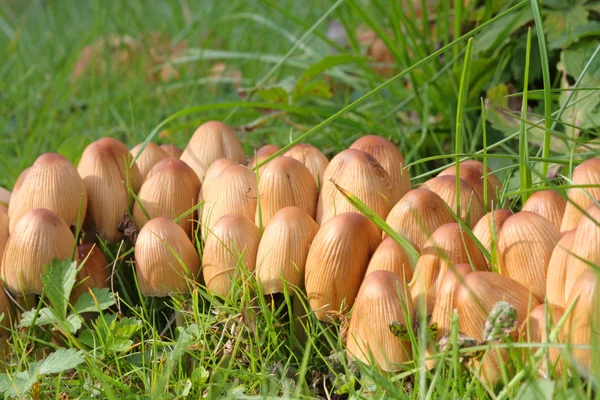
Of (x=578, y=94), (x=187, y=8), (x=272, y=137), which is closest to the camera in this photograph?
(x=578, y=94)

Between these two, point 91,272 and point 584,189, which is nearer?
point 584,189

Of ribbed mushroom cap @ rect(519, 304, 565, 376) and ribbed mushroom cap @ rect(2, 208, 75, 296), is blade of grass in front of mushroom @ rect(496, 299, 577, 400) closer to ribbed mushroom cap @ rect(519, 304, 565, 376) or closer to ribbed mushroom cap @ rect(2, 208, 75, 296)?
ribbed mushroom cap @ rect(519, 304, 565, 376)

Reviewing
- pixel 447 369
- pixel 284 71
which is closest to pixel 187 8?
pixel 284 71

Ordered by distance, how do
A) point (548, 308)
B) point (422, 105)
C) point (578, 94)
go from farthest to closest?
1. point (422, 105)
2. point (578, 94)
3. point (548, 308)

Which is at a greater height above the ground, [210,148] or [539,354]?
[210,148]

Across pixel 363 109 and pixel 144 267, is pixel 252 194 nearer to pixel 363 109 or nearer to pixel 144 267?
pixel 144 267

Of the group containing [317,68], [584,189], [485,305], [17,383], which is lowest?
[17,383]

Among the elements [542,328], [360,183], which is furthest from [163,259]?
[542,328]

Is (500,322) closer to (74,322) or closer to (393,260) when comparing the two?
(393,260)
